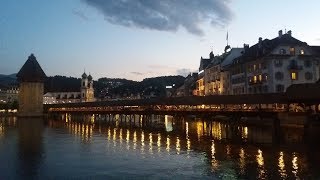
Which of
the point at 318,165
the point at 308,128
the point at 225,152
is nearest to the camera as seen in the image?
the point at 318,165

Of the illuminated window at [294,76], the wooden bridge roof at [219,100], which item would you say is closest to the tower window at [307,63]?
the illuminated window at [294,76]

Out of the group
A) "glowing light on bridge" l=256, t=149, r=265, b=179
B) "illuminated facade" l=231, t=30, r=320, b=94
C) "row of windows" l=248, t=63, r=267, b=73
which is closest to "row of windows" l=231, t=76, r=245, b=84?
"row of windows" l=248, t=63, r=267, b=73

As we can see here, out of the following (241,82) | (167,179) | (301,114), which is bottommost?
(167,179)

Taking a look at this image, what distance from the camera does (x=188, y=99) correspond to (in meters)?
82.2

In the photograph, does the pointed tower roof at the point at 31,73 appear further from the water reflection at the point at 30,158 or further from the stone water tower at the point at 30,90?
the water reflection at the point at 30,158

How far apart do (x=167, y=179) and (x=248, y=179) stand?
573 cm

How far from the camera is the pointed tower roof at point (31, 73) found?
15425 centimetres

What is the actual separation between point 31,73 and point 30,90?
6681mm

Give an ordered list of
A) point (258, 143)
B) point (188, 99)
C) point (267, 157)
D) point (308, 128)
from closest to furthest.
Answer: point (267, 157) → point (258, 143) → point (308, 128) → point (188, 99)

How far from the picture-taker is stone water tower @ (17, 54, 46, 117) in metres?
151

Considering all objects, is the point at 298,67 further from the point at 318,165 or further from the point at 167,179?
the point at 167,179

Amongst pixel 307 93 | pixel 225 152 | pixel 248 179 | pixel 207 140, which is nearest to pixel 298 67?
pixel 307 93

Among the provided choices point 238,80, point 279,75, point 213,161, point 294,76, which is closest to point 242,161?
point 213,161

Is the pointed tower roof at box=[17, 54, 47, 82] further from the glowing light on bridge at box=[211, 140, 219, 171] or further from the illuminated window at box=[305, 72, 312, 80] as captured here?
the glowing light on bridge at box=[211, 140, 219, 171]
